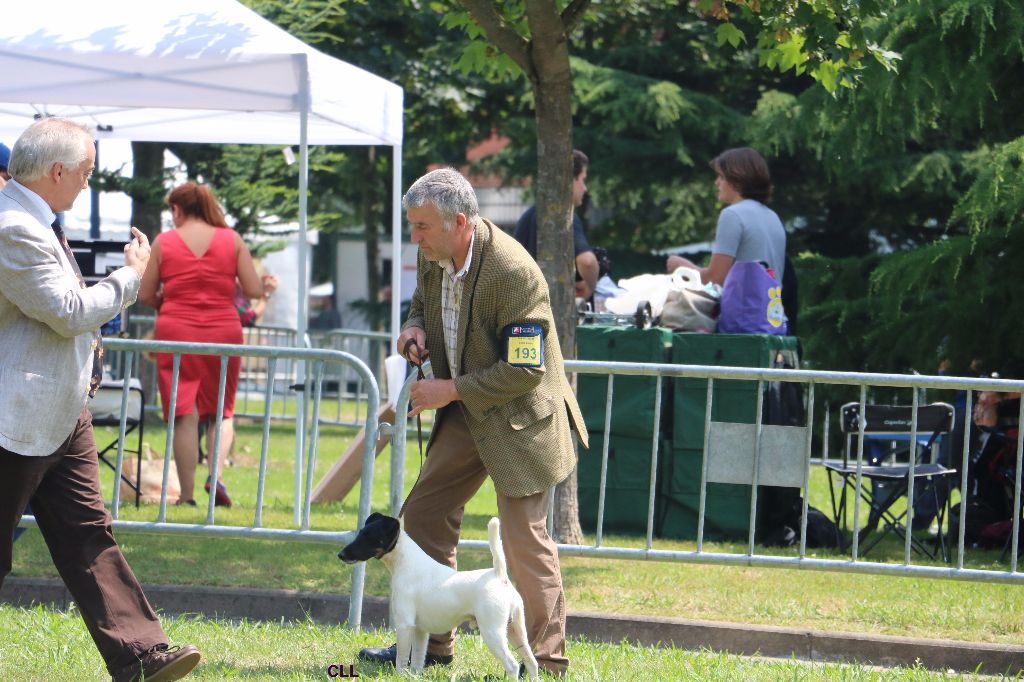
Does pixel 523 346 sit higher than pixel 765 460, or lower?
higher

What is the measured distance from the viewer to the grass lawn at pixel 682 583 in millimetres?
5809

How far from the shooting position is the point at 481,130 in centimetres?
2089

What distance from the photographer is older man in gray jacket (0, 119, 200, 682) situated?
3.91 m

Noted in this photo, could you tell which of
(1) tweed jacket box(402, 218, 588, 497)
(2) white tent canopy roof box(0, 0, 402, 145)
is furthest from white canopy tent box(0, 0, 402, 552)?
(1) tweed jacket box(402, 218, 588, 497)

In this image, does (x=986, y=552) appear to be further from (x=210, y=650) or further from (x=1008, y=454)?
(x=210, y=650)

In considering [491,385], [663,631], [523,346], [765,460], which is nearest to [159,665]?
[491,385]

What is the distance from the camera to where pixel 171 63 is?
754cm

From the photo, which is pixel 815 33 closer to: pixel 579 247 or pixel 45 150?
pixel 579 247

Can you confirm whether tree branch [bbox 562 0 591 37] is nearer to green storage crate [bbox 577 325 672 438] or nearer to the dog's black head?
green storage crate [bbox 577 325 672 438]

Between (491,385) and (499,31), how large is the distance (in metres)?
3.04

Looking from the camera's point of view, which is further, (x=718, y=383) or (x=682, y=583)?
(x=718, y=383)

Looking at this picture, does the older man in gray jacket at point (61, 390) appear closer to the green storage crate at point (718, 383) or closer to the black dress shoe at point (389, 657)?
the black dress shoe at point (389, 657)

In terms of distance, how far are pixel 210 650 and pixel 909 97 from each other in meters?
5.36

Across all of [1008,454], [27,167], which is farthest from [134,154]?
[27,167]
